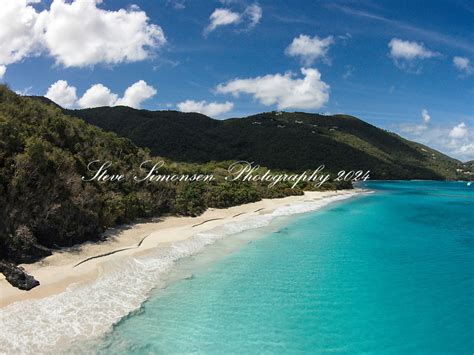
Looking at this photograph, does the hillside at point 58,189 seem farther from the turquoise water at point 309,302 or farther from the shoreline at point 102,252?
the turquoise water at point 309,302

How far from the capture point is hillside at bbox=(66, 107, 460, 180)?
85562 millimetres

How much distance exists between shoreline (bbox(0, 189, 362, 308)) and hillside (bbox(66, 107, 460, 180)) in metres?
50.2

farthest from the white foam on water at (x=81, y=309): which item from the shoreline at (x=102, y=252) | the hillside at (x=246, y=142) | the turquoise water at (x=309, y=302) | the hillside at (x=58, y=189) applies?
the hillside at (x=246, y=142)

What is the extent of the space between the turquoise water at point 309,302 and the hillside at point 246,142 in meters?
56.9

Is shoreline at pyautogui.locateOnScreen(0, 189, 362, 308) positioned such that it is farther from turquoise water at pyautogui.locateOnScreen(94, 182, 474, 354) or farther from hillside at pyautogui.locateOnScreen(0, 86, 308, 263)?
turquoise water at pyautogui.locateOnScreen(94, 182, 474, 354)

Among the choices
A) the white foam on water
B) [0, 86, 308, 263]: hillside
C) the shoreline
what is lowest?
the white foam on water

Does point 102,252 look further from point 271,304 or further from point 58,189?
point 271,304

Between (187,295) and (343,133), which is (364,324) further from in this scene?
(343,133)

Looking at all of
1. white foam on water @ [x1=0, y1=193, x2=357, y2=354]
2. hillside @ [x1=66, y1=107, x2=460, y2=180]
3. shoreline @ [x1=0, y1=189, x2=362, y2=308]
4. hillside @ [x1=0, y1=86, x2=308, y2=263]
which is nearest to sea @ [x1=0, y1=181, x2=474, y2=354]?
white foam on water @ [x1=0, y1=193, x2=357, y2=354]

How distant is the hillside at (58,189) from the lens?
14695 millimetres

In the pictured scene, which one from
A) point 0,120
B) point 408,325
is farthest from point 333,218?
point 0,120

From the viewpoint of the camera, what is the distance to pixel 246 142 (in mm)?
102438

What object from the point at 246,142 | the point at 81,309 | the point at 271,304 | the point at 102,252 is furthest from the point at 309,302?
the point at 246,142

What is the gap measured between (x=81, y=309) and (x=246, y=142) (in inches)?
3653
